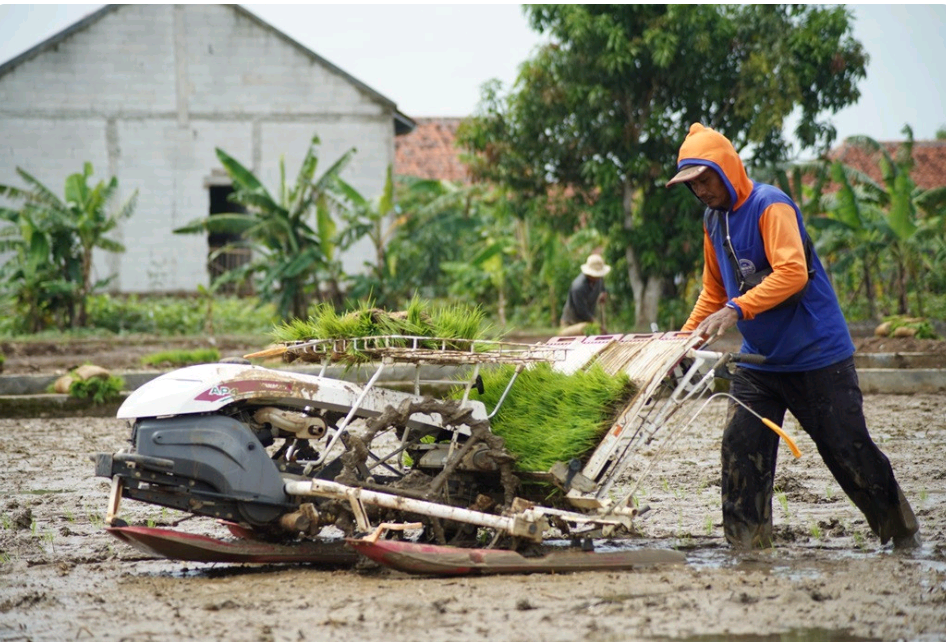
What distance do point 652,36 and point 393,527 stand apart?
12.8 meters

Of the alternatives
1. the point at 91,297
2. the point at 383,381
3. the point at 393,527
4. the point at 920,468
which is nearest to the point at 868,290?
the point at 383,381

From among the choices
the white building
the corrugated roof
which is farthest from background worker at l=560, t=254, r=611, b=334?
the corrugated roof

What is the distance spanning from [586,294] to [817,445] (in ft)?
28.9

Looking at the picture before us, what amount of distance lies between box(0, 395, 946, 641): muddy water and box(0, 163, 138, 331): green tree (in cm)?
1317

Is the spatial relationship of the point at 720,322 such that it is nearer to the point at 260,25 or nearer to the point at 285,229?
the point at 285,229

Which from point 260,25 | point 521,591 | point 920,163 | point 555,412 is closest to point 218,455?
point 521,591

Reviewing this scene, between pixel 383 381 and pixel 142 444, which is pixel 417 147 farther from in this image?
pixel 142 444

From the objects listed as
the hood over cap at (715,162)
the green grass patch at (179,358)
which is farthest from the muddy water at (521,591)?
the green grass patch at (179,358)

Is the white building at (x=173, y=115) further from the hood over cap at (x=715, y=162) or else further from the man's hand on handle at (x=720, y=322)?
the man's hand on handle at (x=720, y=322)

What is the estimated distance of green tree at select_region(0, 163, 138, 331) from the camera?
61.5 ft

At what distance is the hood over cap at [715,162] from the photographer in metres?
4.98

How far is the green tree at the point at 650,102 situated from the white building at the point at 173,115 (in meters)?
6.71

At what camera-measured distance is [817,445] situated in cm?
515

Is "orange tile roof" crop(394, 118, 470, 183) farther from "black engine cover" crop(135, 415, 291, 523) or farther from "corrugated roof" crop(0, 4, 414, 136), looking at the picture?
"black engine cover" crop(135, 415, 291, 523)
